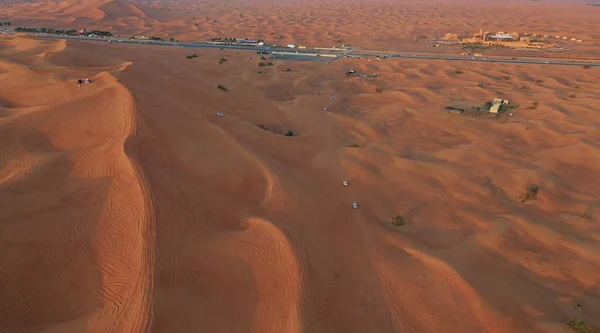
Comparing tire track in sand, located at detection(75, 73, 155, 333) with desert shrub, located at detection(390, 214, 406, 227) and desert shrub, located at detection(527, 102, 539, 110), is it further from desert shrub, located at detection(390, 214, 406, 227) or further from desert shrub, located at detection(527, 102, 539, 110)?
desert shrub, located at detection(527, 102, 539, 110)

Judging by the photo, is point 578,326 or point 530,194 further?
point 530,194

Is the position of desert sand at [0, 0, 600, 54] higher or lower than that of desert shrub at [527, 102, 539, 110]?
higher

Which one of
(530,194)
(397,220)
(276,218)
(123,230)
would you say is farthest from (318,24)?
(123,230)

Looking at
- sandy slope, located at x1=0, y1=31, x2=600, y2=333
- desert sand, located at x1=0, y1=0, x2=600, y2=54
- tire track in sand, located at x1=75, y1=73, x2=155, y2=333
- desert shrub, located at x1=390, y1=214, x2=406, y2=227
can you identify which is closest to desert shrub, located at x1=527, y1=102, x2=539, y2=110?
sandy slope, located at x1=0, y1=31, x2=600, y2=333

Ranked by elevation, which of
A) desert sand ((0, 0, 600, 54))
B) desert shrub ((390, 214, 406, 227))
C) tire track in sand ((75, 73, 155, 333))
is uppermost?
desert sand ((0, 0, 600, 54))

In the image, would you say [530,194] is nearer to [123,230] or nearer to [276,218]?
[276,218]

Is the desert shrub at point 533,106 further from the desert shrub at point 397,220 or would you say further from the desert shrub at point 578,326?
the desert shrub at point 578,326

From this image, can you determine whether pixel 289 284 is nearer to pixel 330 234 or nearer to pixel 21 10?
pixel 330 234
